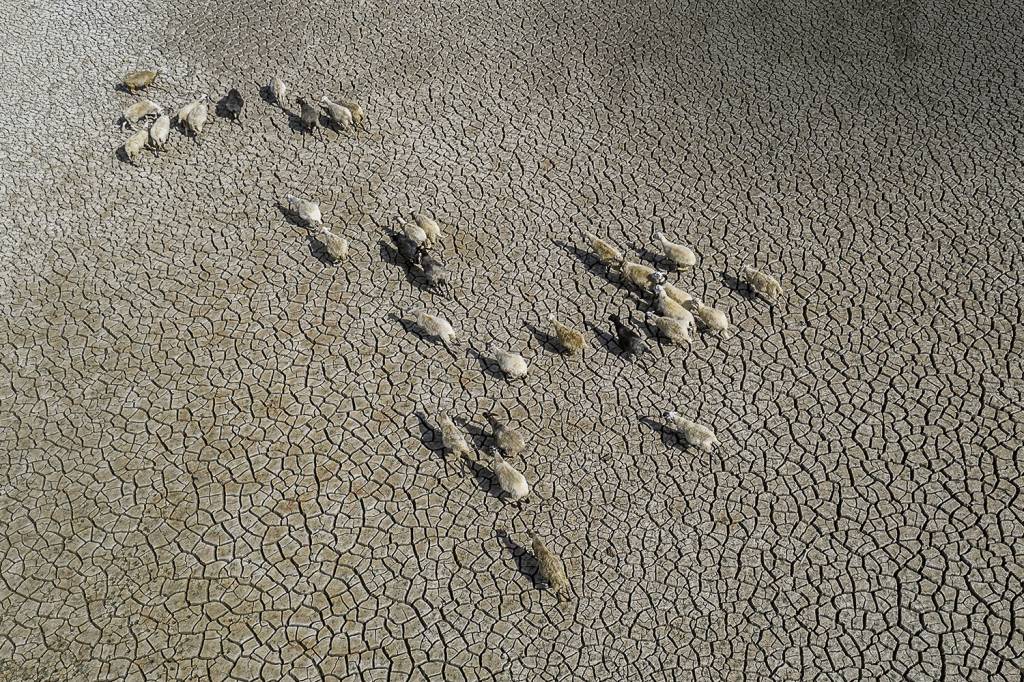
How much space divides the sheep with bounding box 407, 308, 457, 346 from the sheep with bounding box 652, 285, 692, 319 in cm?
249

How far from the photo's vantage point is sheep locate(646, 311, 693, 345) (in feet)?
34.9

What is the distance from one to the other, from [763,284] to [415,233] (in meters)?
4.48

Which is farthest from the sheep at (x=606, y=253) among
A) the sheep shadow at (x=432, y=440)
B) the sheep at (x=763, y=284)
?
the sheep shadow at (x=432, y=440)

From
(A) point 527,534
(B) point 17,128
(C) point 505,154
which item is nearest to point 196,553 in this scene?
(A) point 527,534

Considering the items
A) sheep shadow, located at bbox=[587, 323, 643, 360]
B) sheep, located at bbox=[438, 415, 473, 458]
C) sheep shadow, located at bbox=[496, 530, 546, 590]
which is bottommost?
sheep shadow, located at bbox=[496, 530, 546, 590]

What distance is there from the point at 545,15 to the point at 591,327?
7.65 metres

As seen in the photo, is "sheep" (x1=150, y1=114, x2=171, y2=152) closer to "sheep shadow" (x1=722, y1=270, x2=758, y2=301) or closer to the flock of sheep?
the flock of sheep

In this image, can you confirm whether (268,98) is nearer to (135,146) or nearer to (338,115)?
(338,115)

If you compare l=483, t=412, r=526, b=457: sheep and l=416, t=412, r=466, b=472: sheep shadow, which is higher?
l=483, t=412, r=526, b=457: sheep

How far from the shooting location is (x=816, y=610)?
8305 millimetres

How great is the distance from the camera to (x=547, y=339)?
11.0 meters

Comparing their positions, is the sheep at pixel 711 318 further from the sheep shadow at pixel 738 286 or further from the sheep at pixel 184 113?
the sheep at pixel 184 113

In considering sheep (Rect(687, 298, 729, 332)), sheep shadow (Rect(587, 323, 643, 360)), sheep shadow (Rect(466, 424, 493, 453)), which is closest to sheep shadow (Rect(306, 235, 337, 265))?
sheep shadow (Rect(466, 424, 493, 453))

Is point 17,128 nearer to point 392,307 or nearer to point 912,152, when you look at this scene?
point 392,307
